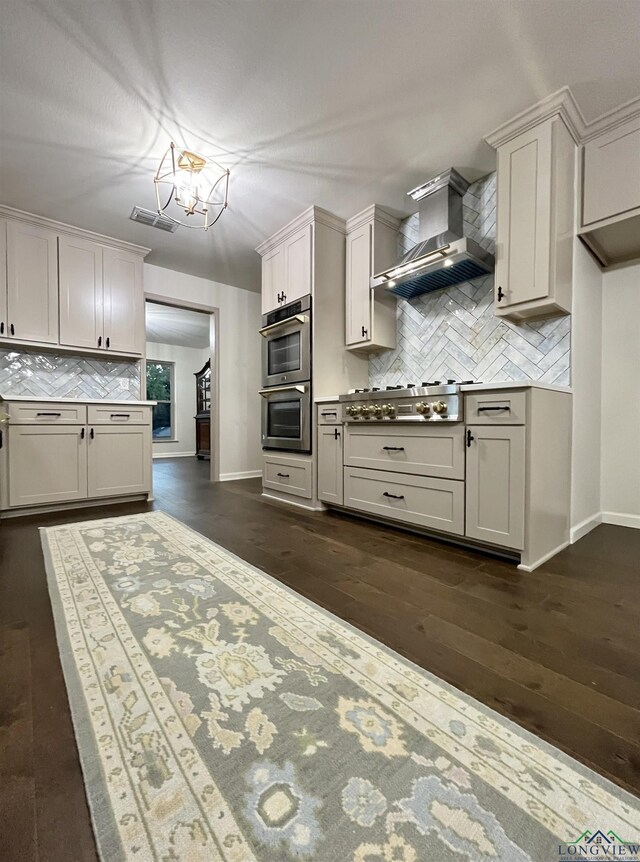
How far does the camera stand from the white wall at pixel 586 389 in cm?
228

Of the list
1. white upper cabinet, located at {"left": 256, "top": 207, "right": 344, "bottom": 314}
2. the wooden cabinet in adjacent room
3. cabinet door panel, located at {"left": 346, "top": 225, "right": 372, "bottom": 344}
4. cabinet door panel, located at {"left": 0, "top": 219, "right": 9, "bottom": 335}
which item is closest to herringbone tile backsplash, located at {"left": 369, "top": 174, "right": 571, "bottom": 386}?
cabinet door panel, located at {"left": 346, "top": 225, "right": 372, "bottom": 344}

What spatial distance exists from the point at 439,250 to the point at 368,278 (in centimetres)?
83

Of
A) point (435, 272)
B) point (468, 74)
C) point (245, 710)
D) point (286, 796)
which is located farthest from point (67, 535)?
point (468, 74)

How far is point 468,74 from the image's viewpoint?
1908 millimetres

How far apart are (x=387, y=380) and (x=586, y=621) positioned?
238 cm

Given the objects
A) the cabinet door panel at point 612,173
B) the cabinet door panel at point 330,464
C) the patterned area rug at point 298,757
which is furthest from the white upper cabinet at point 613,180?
the patterned area rug at point 298,757

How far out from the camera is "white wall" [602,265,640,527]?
2.55m

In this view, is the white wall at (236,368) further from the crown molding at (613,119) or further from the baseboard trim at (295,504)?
the crown molding at (613,119)

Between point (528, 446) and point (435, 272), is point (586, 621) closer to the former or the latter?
point (528, 446)

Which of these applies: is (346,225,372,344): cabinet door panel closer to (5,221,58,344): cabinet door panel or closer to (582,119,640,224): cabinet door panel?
(582,119,640,224): cabinet door panel

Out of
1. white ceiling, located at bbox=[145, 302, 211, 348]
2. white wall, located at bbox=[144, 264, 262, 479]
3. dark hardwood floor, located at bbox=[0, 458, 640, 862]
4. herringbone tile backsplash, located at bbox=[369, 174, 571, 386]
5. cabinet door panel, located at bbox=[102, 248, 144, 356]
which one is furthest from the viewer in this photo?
white ceiling, located at bbox=[145, 302, 211, 348]

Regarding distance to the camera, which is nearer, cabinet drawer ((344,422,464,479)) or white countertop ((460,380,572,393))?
white countertop ((460,380,572,393))

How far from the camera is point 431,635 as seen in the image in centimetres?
123

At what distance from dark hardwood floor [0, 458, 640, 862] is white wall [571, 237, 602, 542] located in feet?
0.67
